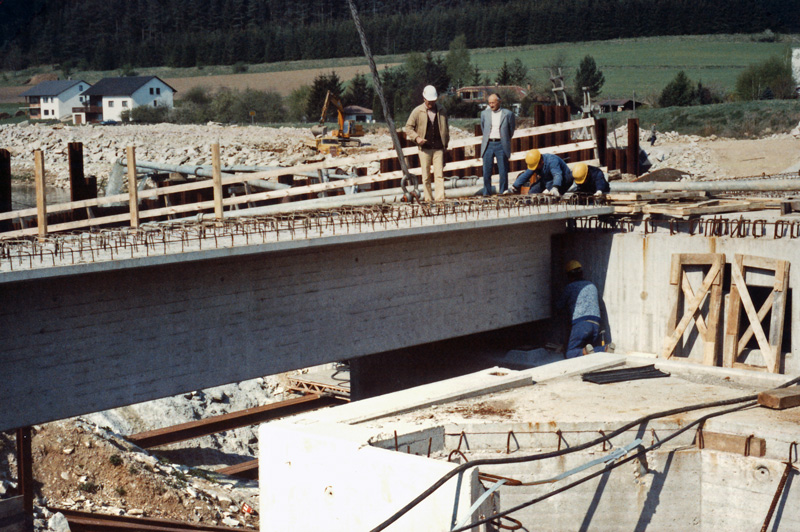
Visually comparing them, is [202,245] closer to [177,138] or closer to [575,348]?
[575,348]

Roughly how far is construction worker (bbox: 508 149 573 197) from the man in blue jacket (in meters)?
0.38

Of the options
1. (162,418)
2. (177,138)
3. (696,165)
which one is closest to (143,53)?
(177,138)

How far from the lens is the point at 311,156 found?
47.6 m

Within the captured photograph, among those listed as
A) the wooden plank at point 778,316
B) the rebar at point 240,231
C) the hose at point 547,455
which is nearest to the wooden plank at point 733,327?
the wooden plank at point 778,316

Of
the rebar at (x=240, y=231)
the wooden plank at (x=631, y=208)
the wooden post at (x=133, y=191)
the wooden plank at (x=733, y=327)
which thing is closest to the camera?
the rebar at (x=240, y=231)

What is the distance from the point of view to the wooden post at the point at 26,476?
11781 millimetres

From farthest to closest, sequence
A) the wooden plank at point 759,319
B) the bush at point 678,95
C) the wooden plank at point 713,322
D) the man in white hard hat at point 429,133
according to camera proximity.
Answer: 1. the bush at point 678,95
2. the man in white hard hat at point 429,133
3. the wooden plank at point 713,322
4. the wooden plank at point 759,319

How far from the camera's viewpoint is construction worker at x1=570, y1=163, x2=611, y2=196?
1683 centimetres

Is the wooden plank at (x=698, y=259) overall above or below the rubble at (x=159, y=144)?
below

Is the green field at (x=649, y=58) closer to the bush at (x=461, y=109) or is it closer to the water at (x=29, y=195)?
the bush at (x=461, y=109)

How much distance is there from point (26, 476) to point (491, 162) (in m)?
9.09

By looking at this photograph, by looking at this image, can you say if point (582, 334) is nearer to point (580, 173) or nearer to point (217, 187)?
point (580, 173)

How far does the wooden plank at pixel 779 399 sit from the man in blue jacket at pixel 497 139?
6.79 metres

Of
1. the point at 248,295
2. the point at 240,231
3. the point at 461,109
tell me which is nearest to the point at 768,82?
the point at 461,109
